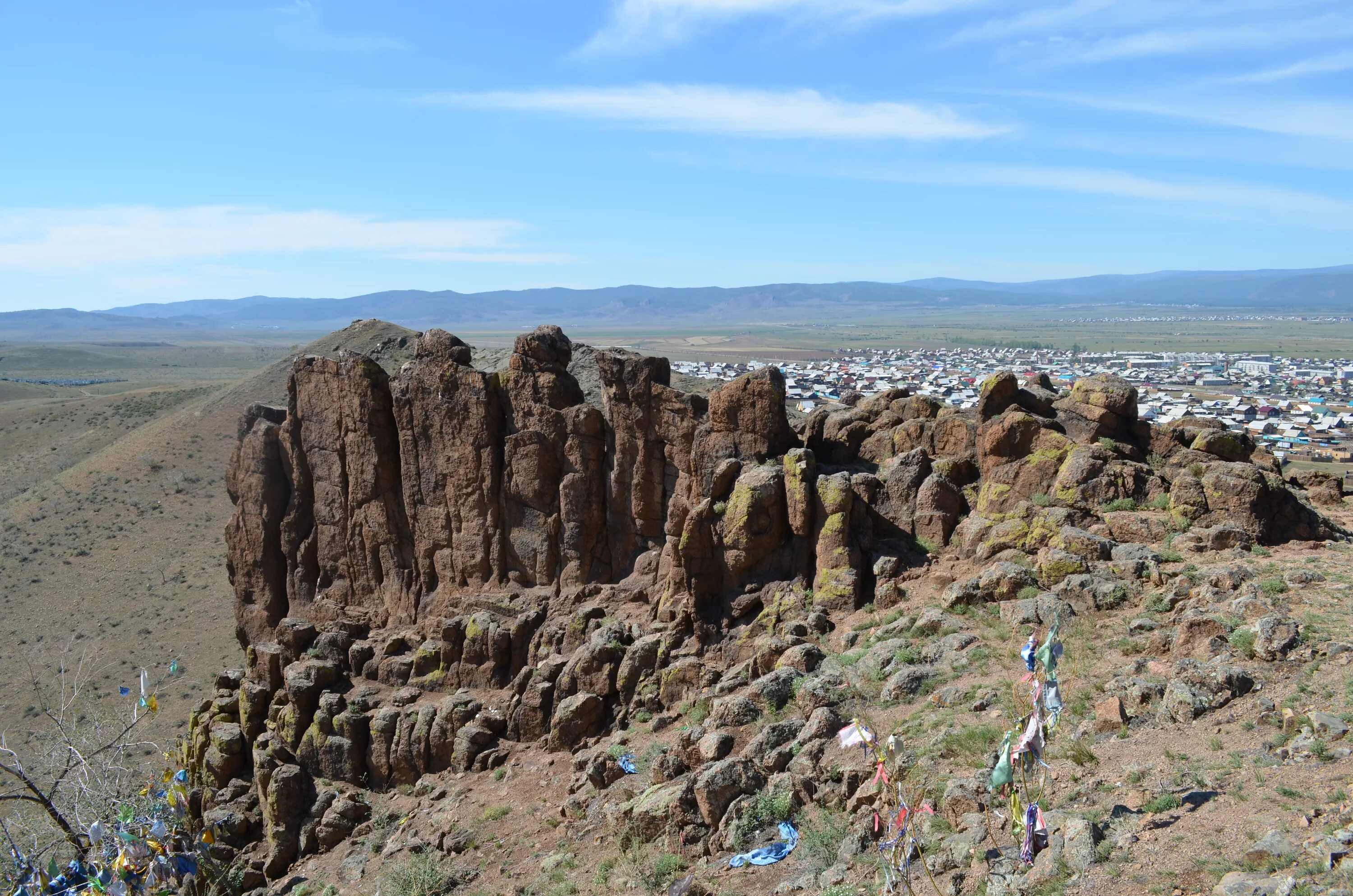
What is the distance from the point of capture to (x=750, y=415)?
23688mm

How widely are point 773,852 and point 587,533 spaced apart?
12132 millimetres

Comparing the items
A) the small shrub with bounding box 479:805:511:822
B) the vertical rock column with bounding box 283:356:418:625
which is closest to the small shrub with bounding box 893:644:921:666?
the small shrub with bounding box 479:805:511:822

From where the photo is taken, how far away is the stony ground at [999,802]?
1122cm

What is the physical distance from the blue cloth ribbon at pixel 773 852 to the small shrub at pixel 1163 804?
497 cm

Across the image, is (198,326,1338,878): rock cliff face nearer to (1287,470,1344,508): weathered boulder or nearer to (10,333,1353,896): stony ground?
(10,333,1353,896): stony ground

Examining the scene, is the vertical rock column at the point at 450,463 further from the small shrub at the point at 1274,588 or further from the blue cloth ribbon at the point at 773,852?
the small shrub at the point at 1274,588

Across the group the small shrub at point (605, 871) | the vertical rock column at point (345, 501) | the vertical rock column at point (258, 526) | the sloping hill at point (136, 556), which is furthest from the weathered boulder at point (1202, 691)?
the sloping hill at point (136, 556)

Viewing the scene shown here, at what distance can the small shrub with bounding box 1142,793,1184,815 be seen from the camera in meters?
11.9

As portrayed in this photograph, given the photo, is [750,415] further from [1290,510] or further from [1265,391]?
[1265,391]

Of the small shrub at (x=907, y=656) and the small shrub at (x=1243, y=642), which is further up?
the small shrub at (x=1243, y=642)

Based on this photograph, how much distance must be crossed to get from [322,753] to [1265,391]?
12146 centimetres

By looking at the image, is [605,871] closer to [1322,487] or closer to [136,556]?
[1322,487]

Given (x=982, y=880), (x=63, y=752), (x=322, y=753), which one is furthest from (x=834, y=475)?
(x=63, y=752)

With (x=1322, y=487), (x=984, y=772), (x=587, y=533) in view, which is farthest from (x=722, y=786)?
(x=1322, y=487)
